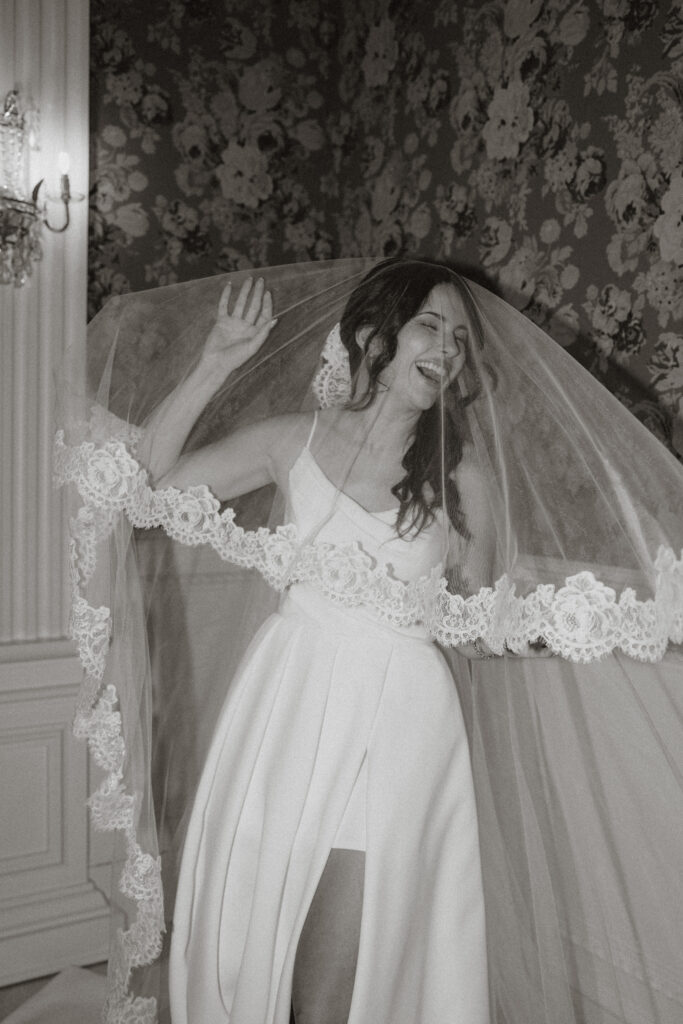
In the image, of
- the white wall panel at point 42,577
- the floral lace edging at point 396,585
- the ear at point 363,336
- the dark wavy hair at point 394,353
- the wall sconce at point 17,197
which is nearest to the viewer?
the floral lace edging at point 396,585

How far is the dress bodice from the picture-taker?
1202mm

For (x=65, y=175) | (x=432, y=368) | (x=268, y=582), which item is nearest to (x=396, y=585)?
(x=268, y=582)

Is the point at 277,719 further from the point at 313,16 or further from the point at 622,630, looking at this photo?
the point at 313,16

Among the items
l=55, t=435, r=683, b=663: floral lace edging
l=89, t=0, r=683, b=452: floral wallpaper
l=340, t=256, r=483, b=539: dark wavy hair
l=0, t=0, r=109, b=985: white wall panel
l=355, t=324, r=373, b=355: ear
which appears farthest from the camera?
l=0, t=0, r=109, b=985: white wall panel

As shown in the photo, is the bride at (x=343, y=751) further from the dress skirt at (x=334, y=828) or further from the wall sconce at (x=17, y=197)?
the wall sconce at (x=17, y=197)

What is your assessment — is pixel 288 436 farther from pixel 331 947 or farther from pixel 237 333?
pixel 331 947

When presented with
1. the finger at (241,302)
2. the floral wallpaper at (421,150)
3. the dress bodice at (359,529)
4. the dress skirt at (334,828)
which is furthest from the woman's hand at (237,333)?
the floral wallpaper at (421,150)

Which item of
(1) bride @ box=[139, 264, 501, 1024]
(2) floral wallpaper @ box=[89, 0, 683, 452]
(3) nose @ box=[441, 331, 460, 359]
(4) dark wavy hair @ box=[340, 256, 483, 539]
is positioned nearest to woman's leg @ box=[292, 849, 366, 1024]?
(1) bride @ box=[139, 264, 501, 1024]

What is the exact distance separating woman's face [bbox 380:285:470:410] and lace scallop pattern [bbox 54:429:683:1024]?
0.79ft

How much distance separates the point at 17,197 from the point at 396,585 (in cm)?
151

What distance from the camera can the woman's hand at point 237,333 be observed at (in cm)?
131

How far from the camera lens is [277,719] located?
1276 mm

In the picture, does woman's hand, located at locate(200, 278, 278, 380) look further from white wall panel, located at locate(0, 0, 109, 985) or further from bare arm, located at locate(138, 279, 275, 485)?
white wall panel, located at locate(0, 0, 109, 985)

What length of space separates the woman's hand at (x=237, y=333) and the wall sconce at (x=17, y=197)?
3.30 ft
